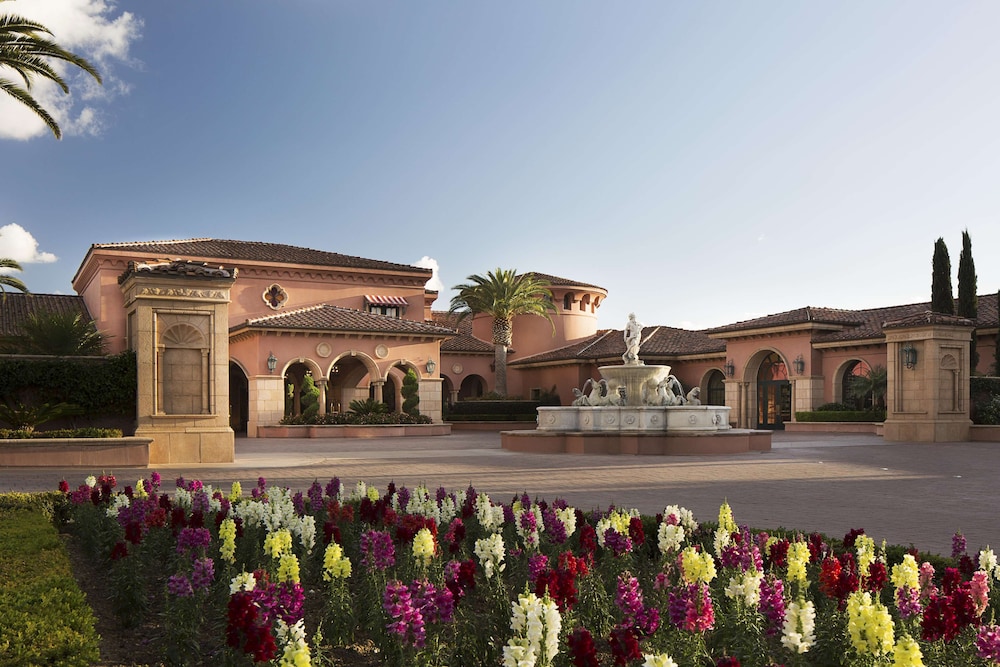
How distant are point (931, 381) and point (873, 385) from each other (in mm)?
7106

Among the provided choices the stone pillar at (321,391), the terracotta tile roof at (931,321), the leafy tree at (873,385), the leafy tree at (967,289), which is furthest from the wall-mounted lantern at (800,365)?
the stone pillar at (321,391)

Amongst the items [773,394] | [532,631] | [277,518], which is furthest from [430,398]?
[532,631]

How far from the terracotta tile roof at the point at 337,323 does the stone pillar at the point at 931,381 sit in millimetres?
19689

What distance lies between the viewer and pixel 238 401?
43.7m

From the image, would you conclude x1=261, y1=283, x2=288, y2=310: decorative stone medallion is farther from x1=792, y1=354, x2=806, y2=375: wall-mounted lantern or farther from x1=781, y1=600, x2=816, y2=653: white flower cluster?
x1=781, y1=600, x2=816, y2=653: white flower cluster

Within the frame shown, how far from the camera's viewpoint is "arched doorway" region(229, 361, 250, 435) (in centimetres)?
4296

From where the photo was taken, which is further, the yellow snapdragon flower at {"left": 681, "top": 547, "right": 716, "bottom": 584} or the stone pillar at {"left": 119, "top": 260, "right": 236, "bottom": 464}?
the stone pillar at {"left": 119, "top": 260, "right": 236, "bottom": 464}

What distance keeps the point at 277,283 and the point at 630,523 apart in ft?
130

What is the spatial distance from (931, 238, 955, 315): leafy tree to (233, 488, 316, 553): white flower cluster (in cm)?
3557

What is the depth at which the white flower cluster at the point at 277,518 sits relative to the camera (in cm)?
641

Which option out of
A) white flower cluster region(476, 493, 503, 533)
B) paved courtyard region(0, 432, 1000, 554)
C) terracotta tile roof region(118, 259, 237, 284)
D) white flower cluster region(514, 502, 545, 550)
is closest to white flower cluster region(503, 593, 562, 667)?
white flower cluster region(514, 502, 545, 550)

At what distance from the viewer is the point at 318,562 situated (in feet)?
22.7

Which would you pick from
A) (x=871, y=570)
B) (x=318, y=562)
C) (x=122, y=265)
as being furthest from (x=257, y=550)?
(x=122, y=265)

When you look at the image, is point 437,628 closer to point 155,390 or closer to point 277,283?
point 155,390
